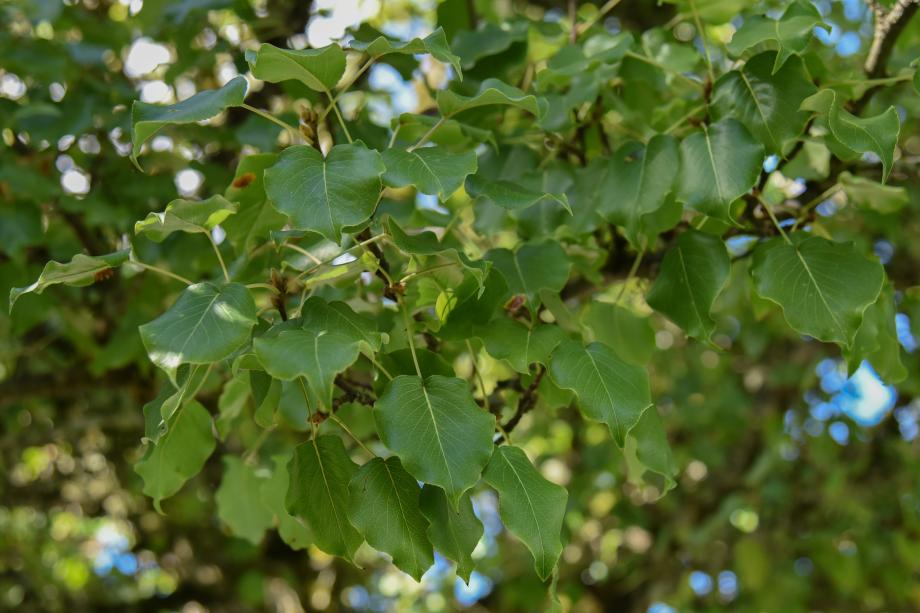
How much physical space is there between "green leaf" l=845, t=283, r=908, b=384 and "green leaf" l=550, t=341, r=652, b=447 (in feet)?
1.08

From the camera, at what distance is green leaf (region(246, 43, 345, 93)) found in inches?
44.3

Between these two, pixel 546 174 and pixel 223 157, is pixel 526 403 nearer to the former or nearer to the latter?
pixel 546 174

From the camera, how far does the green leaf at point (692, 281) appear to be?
135cm

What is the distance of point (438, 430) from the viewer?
3.59ft

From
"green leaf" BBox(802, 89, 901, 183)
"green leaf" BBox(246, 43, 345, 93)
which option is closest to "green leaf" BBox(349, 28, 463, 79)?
"green leaf" BBox(246, 43, 345, 93)

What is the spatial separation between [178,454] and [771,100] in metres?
0.96

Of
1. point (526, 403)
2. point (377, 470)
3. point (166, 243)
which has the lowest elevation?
point (166, 243)

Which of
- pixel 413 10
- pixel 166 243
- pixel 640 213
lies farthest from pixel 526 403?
pixel 413 10

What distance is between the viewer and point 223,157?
2486 mm

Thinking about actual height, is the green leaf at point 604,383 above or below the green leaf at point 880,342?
above

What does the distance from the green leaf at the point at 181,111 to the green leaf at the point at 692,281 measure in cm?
64

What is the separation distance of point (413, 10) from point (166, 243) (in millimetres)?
1914

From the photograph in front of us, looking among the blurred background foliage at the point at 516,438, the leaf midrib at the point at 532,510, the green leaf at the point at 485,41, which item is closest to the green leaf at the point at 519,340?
the leaf midrib at the point at 532,510

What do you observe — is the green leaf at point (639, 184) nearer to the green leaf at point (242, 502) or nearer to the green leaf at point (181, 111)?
the green leaf at point (181, 111)
